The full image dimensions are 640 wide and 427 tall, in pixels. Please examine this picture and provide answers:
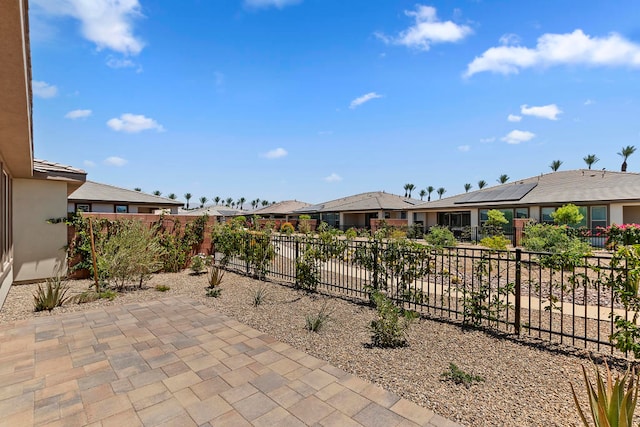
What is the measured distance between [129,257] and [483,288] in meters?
7.31

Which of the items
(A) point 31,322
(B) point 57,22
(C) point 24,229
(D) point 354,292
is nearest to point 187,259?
(C) point 24,229

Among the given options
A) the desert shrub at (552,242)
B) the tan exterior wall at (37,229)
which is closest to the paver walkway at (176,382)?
the desert shrub at (552,242)

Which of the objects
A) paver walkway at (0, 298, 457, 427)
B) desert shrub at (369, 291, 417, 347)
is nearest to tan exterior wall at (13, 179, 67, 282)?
paver walkway at (0, 298, 457, 427)

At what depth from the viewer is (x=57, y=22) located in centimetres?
454

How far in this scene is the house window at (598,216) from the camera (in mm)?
18797

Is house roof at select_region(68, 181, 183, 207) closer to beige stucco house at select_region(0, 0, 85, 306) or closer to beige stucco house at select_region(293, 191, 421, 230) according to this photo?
beige stucco house at select_region(0, 0, 85, 306)

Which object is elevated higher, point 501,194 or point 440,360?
point 501,194

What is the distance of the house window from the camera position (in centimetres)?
1880

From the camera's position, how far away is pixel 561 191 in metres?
21.6

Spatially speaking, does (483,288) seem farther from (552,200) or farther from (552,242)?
(552,200)

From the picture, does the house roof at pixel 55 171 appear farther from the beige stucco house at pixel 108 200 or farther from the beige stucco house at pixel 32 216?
the beige stucco house at pixel 108 200

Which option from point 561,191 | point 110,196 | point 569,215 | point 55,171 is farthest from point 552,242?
point 110,196

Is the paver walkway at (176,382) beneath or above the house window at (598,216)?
beneath

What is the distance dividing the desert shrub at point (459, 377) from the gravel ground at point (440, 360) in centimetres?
5
